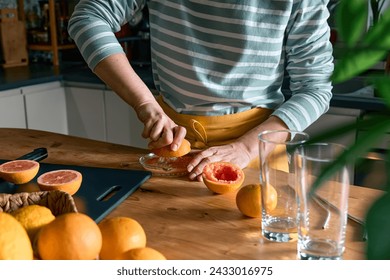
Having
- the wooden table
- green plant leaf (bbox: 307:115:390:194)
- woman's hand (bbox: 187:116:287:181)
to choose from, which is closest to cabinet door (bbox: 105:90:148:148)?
the wooden table

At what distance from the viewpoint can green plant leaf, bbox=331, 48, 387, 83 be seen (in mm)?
268

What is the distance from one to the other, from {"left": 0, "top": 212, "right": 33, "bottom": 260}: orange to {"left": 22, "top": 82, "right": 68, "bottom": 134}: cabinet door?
2176 mm

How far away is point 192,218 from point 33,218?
0.32 meters

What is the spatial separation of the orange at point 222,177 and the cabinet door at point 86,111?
69.0 inches

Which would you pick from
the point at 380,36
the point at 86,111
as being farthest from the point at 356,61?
the point at 86,111

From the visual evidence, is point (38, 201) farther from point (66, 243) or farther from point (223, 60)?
point (223, 60)

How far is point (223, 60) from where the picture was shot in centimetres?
142

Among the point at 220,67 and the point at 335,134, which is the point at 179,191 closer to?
the point at 220,67

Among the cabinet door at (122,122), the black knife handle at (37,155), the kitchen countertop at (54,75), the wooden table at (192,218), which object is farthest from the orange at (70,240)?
the cabinet door at (122,122)

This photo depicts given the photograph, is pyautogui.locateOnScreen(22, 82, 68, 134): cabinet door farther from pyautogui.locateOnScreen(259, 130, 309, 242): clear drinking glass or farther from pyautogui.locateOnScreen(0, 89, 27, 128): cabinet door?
pyautogui.locateOnScreen(259, 130, 309, 242): clear drinking glass

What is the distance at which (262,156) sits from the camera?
864mm

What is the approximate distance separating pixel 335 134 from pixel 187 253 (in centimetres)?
57

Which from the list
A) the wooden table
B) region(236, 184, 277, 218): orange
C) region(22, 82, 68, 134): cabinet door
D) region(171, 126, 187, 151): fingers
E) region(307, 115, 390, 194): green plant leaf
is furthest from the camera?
region(22, 82, 68, 134): cabinet door
